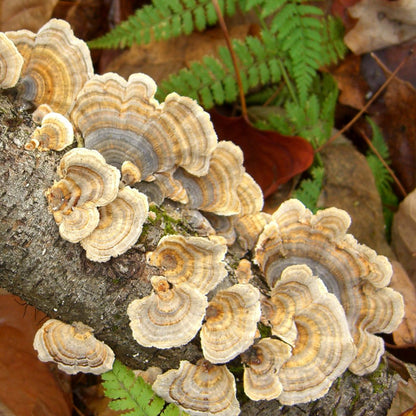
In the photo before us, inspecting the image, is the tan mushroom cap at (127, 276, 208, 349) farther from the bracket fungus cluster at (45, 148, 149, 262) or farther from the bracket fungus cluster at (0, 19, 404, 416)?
the bracket fungus cluster at (45, 148, 149, 262)

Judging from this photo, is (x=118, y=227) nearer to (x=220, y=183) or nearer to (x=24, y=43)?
(x=220, y=183)

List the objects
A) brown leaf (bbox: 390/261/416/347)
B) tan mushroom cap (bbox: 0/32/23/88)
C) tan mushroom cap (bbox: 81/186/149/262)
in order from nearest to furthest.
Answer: tan mushroom cap (bbox: 0/32/23/88) → tan mushroom cap (bbox: 81/186/149/262) → brown leaf (bbox: 390/261/416/347)

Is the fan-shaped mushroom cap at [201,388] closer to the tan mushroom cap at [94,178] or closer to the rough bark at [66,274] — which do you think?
the rough bark at [66,274]

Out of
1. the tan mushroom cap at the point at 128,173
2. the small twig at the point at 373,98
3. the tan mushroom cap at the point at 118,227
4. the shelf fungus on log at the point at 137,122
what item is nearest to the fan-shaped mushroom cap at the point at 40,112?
the shelf fungus on log at the point at 137,122

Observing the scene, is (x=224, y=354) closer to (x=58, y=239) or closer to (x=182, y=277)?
(x=182, y=277)

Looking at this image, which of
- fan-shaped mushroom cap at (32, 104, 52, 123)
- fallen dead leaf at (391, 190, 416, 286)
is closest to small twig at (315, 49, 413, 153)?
fallen dead leaf at (391, 190, 416, 286)

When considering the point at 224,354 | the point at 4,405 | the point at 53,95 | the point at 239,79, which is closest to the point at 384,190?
the point at 239,79
